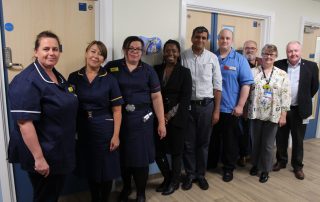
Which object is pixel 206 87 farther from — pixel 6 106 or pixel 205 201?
pixel 6 106

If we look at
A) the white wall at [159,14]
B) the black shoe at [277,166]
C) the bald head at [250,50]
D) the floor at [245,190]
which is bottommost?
the floor at [245,190]

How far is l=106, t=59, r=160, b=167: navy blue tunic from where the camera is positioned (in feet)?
6.64

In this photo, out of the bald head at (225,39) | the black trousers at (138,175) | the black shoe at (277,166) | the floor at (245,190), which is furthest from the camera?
the black shoe at (277,166)

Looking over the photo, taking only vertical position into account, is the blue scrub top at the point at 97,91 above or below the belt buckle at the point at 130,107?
above

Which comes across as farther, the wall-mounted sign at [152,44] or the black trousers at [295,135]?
the black trousers at [295,135]

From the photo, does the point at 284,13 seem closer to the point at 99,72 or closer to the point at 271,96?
the point at 271,96

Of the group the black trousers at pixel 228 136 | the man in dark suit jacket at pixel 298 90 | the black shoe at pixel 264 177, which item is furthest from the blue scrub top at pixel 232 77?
the black shoe at pixel 264 177

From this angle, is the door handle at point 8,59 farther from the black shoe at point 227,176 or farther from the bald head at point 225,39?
the black shoe at point 227,176

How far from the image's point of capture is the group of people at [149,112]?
146cm

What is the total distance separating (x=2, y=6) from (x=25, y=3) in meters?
0.16

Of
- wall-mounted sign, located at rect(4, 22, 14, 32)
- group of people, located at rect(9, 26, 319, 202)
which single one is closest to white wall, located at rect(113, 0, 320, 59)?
group of people, located at rect(9, 26, 319, 202)

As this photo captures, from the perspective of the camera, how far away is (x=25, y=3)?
202 centimetres

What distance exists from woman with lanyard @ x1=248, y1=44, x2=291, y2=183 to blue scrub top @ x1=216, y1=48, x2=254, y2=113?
148mm

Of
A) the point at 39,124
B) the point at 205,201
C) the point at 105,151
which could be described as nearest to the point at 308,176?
the point at 205,201
